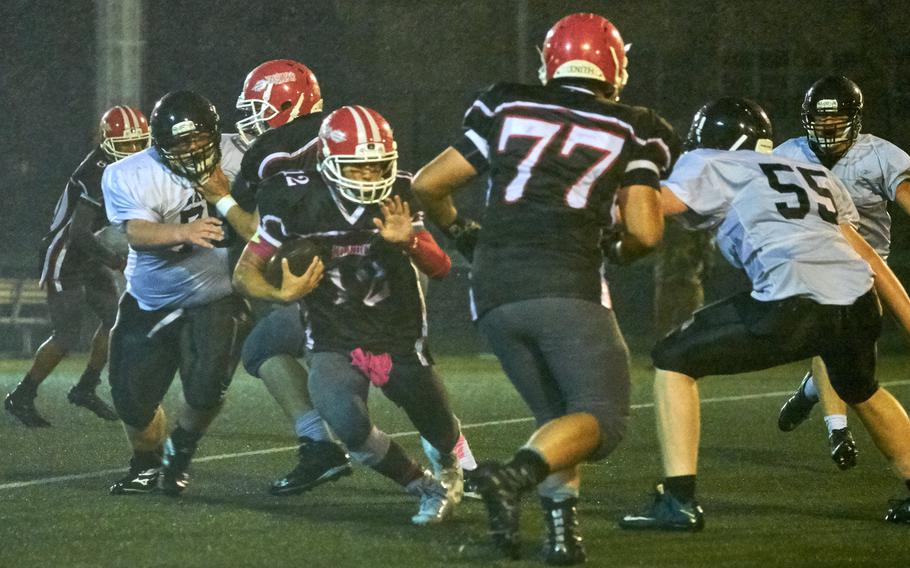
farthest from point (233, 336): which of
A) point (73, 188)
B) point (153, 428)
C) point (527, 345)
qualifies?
point (73, 188)

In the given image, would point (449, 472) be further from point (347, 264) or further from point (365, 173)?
point (365, 173)

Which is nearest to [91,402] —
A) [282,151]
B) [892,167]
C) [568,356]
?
[282,151]

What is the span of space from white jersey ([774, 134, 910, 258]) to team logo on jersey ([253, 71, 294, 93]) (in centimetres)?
250

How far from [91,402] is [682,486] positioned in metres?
4.89

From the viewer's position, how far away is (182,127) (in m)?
6.46

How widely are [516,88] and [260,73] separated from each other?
8.04ft

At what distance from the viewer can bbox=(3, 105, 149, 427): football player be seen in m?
9.16

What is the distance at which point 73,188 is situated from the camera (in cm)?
953

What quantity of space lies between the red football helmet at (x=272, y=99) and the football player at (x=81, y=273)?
6.17 ft

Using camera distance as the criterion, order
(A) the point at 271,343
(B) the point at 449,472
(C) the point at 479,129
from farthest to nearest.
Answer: (A) the point at 271,343 < (B) the point at 449,472 < (C) the point at 479,129

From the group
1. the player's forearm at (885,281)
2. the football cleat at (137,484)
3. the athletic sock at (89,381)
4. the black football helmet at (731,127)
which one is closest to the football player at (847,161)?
the player's forearm at (885,281)

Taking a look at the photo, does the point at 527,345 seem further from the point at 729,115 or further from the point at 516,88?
the point at 729,115

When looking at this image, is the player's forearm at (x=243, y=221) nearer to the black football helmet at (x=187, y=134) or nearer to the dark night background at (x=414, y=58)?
the black football helmet at (x=187, y=134)

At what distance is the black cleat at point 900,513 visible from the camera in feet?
19.1
